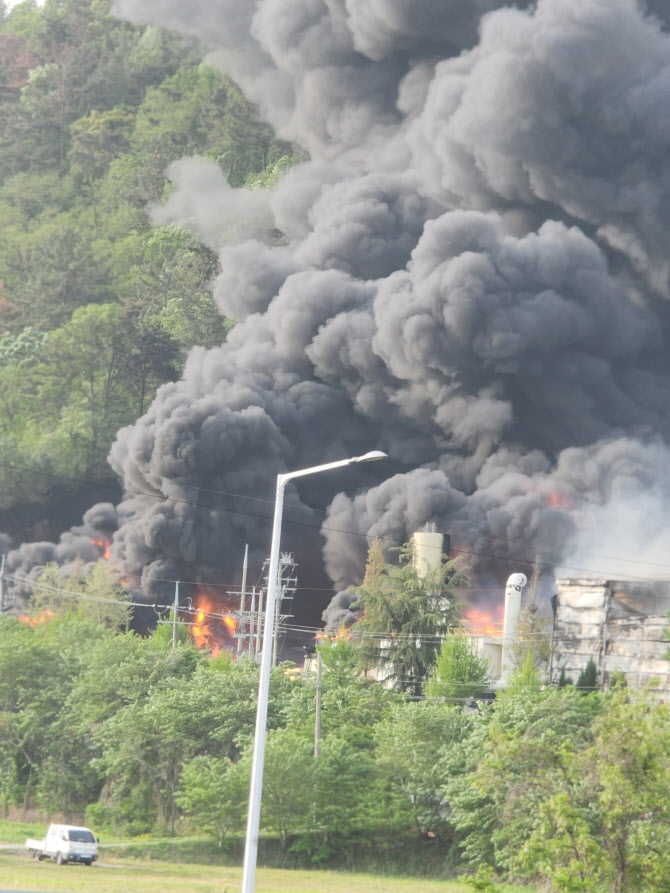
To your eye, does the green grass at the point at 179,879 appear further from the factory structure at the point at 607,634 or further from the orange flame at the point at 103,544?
the orange flame at the point at 103,544

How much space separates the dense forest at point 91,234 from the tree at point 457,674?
163ft

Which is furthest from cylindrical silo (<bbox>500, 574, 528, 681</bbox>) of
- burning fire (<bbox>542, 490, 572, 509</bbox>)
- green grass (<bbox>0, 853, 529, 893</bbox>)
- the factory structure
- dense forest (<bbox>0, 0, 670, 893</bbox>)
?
green grass (<bbox>0, 853, 529, 893</bbox>)

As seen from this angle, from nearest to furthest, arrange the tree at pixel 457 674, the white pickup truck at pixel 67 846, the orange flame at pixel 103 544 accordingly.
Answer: the white pickup truck at pixel 67 846
the tree at pixel 457 674
the orange flame at pixel 103 544

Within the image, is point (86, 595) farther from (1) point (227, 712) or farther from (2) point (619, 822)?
(2) point (619, 822)

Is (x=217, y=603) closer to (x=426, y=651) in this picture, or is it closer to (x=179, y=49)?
(x=426, y=651)

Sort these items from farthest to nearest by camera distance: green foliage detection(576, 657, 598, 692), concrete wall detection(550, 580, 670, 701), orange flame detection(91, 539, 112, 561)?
1. orange flame detection(91, 539, 112, 561)
2. concrete wall detection(550, 580, 670, 701)
3. green foliage detection(576, 657, 598, 692)

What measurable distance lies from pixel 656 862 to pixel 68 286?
91039 mm

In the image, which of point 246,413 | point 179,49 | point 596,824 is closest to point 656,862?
point 596,824

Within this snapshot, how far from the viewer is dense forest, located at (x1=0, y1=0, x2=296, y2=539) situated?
97.7 metres

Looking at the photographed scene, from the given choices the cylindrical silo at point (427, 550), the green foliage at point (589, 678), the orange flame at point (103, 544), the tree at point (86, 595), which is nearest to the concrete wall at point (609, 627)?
the green foliage at point (589, 678)

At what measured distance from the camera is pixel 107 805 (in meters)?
44.0

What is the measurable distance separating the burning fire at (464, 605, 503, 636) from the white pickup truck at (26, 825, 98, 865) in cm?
2726

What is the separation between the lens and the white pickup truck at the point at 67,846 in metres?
35.5

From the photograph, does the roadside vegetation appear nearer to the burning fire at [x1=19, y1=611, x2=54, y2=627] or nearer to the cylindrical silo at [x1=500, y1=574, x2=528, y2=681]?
the cylindrical silo at [x1=500, y1=574, x2=528, y2=681]
